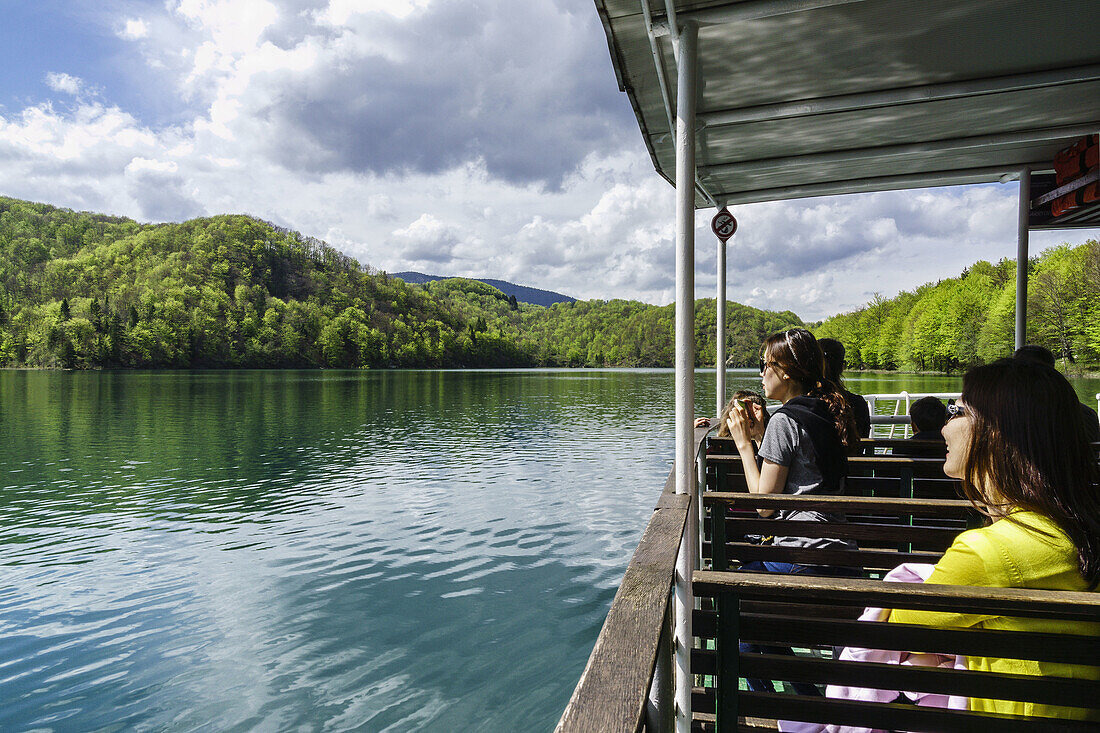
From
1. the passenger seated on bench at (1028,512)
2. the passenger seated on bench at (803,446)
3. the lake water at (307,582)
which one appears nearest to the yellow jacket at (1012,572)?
the passenger seated on bench at (1028,512)

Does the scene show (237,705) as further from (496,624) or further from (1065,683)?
(1065,683)

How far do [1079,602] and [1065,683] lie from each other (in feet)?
0.56

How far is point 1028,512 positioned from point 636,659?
78 cm

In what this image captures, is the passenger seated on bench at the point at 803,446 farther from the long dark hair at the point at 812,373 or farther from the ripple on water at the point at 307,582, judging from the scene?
the ripple on water at the point at 307,582

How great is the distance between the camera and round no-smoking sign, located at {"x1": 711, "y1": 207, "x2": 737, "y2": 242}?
18.5ft

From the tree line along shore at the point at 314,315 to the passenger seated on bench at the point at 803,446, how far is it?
5250cm

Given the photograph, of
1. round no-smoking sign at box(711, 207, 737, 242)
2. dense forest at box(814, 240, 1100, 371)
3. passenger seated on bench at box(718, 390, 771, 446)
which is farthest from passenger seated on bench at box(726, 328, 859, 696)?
dense forest at box(814, 240, 1100, 371)

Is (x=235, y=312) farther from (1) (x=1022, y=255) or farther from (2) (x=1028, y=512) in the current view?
(2) (x=1028, y=512)

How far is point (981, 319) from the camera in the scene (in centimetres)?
6225

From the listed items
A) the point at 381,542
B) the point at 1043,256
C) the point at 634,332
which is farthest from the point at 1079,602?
the point at 634,332

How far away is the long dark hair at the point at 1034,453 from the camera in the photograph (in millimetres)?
1185

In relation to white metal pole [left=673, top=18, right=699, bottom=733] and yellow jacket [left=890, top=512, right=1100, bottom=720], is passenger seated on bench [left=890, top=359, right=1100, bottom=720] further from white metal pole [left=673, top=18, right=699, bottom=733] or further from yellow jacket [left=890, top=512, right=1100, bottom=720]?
white metal pole [left=673, top=18, right=699, bottom=733]

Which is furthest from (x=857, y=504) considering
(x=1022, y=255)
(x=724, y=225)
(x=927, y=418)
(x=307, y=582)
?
(x=307, y=582)

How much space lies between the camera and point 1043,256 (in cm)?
5872
